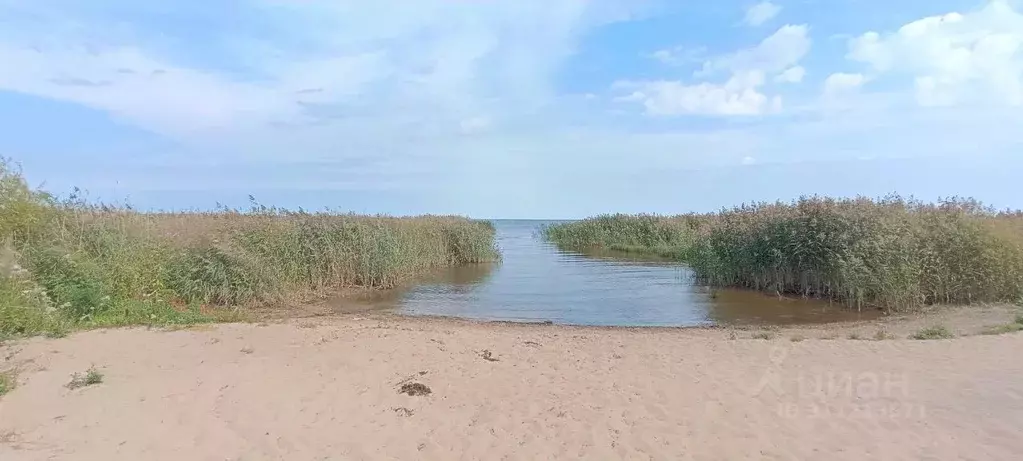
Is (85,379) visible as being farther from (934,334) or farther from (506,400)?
(934,334)

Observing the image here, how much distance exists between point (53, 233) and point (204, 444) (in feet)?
30.0

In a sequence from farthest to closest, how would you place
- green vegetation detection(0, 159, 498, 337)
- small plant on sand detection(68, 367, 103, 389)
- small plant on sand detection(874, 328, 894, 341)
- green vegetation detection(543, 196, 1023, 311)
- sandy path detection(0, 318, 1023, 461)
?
1. green vegetation detection(543, 196, 1023, 311)
2. green vegetation detection(0, 159, 498, 337)
3. small plant on sand detection(874, 328, 894, 341)
4. small plant on sand detection(68, 367, 103, 389)
5. sandy path detection(0, 318, 1023, 461)

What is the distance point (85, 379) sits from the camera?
23.7ft

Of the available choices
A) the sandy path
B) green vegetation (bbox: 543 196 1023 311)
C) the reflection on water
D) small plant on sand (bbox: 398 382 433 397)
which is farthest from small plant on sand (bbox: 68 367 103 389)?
green vegetation (bbox: 543 196 1023 311)

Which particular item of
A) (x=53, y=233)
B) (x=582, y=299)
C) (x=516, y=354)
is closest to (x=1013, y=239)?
(x=582, y=299)

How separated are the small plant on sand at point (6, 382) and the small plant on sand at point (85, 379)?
1.70 ft

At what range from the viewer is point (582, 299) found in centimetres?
1791

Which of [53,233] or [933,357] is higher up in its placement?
[53,233]

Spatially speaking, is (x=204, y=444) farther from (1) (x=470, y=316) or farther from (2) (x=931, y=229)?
(2) (x=931, y=229)

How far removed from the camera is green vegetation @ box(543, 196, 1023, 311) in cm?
1457

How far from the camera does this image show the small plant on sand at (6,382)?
6.73 m

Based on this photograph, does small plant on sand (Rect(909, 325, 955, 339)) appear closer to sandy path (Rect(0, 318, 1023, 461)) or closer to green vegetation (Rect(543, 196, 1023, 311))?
sandy path (Rect(0, 318, 1023, 461))

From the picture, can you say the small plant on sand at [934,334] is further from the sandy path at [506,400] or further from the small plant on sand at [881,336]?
the sandy path at [506,400]

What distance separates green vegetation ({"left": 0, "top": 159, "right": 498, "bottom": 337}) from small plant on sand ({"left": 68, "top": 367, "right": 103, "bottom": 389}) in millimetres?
2495
